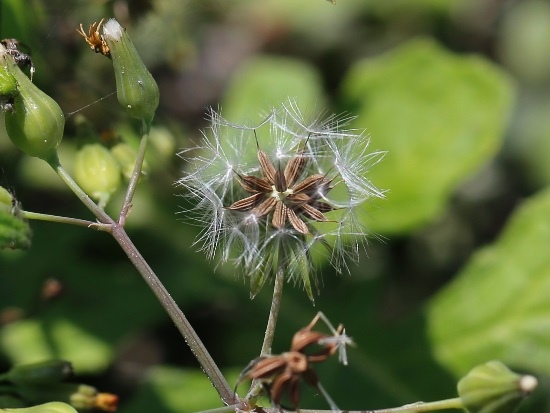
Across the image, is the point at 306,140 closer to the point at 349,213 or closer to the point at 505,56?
the point at 349,213

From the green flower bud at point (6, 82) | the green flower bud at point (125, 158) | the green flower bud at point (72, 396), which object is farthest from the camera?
the green flower bud at point (125, 158)

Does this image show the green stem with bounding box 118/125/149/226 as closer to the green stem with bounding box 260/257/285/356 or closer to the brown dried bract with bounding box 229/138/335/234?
the brown dried bract with bounding box 229/138/335/234

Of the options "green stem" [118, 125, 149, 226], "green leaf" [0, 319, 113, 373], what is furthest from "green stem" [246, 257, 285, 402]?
"green leaf" [0, 319, 113, 373]

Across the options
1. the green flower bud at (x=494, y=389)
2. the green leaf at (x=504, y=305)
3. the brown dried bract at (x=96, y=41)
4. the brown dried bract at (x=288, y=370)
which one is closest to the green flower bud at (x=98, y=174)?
the brown dried bract at (x=96, y=41)

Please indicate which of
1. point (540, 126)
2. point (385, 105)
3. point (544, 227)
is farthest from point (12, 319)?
point (540, 126)

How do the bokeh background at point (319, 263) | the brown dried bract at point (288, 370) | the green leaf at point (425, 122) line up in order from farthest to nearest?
1. the green leaf at point (425, 122)
2. the bokeh background at point (319, 263)
3. the brown dried bract at point (288, 370)

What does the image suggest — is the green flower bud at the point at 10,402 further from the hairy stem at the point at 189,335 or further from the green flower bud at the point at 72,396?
the hairy stem at the point at 189,335
